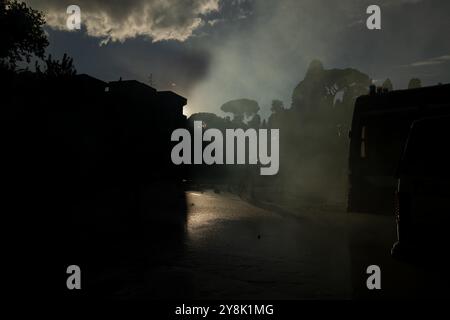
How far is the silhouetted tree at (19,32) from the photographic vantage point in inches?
856

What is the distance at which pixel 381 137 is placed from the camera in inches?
361

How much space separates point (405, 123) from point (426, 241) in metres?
5.23

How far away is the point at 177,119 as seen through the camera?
4384 centimetres

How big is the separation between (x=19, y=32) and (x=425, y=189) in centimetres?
2577

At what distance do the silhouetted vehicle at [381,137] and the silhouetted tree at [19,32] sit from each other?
1959 centimetres

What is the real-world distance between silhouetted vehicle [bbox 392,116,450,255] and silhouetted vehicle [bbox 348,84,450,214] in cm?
447

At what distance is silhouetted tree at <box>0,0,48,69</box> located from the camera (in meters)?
21.7

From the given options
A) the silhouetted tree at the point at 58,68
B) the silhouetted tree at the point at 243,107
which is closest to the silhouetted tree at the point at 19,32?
the silhouetted tree at the point at 58,68

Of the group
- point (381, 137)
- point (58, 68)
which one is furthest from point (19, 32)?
point (381, 137)

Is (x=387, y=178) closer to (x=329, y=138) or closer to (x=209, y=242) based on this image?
(x=209, y=242)

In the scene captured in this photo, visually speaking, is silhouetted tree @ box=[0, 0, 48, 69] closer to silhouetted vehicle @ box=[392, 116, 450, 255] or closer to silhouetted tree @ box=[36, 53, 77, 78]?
silhouetted tree @ box=[36, 53, 77, 78]

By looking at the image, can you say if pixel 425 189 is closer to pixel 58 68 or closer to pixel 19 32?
pixel 58 68

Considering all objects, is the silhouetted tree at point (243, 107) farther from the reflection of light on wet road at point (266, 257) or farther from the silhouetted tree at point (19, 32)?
the reflection of light on wet road at point (266, 257)
